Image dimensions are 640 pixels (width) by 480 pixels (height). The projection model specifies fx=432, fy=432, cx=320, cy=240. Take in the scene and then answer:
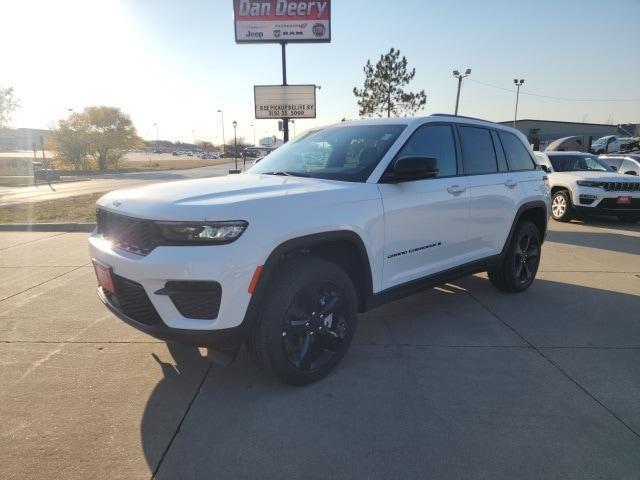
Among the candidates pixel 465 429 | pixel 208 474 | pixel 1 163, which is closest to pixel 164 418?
pixel 208 474

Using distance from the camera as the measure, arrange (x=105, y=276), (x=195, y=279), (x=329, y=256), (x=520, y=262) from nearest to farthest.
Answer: (x=195, y=279) < (x=105, y=276) < (x=329, y=256) < (x=520, y=262)

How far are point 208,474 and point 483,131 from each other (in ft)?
12.9

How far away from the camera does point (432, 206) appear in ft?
11.7

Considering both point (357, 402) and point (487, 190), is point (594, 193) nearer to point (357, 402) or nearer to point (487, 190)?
point (487, 190)

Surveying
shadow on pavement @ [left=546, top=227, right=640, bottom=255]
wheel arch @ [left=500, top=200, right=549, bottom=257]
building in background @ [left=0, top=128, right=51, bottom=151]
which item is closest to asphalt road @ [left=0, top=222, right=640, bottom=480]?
wheel arch @ [left=500, top=200, right=549, bottom=257]

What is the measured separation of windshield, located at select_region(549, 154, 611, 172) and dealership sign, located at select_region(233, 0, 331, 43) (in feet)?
24.7

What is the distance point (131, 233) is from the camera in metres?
2.70

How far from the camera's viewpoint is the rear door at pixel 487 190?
4098 millimetres

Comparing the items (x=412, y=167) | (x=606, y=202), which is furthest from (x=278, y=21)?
(x=412, y=167)

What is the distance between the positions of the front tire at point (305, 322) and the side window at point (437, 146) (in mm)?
1274

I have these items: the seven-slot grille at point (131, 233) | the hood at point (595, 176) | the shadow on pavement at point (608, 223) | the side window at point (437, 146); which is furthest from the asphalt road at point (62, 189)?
the shadow on pavement at point (608, 223)

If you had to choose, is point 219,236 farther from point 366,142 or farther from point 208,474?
point 366,142

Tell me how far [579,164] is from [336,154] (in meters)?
9.82

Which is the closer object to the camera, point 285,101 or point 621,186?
point 621,186
